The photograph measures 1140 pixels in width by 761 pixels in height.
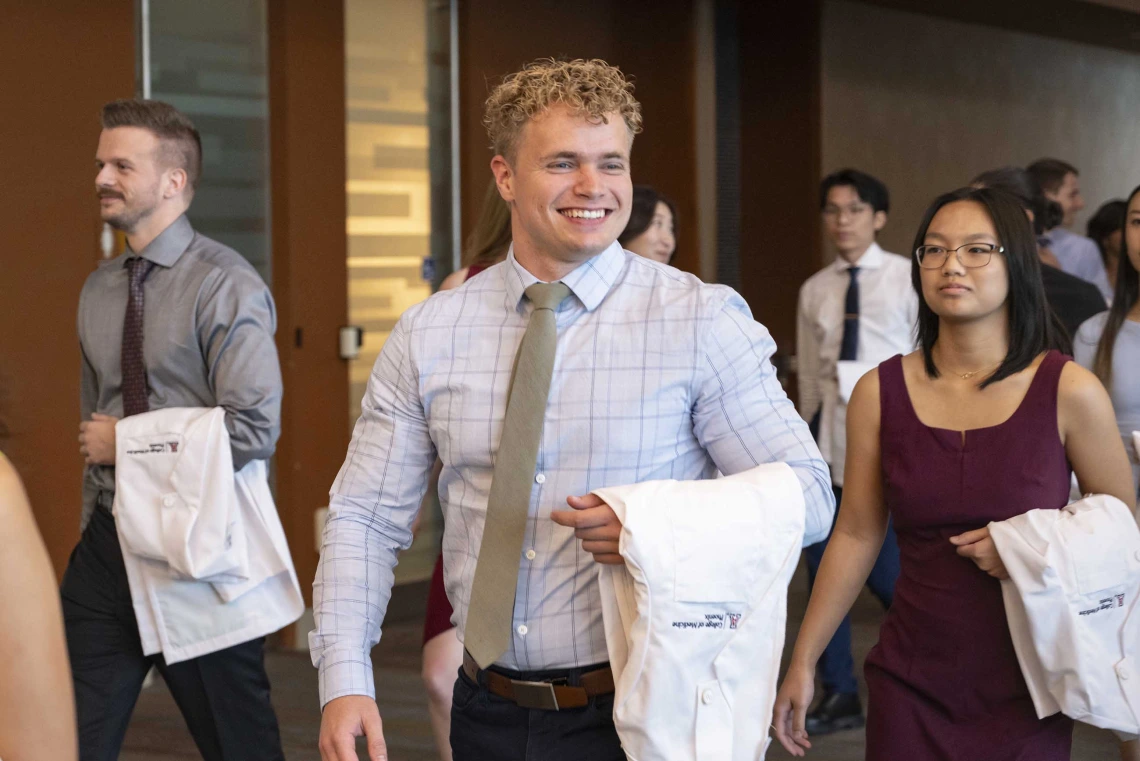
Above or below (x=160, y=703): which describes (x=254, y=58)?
above

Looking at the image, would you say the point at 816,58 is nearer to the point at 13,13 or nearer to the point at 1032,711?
the point at 13,13

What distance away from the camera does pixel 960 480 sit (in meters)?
2.38

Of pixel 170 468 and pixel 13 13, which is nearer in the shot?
pixel 170 468

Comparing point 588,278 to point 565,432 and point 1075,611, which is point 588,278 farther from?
point 1075,611

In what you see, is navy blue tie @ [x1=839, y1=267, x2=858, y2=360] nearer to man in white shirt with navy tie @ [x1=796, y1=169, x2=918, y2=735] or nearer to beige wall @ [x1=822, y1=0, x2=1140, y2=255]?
man in white shirt with navy tie @ [x1=796, y1=169, x2=918, y2=735]

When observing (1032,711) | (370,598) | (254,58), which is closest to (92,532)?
(370,598)

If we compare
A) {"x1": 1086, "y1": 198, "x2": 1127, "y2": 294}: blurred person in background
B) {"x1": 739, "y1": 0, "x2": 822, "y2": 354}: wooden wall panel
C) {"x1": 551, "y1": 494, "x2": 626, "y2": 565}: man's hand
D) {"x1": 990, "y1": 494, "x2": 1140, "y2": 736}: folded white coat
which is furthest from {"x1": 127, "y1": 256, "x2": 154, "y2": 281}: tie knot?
{"x1": 739, "y1": 0, "x2": 822, "y2": 354}: wooden wall panel

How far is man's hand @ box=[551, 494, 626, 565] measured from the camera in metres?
1.71

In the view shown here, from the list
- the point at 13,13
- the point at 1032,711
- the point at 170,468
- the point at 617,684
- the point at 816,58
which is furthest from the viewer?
the point at 816,58

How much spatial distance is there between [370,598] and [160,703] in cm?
334

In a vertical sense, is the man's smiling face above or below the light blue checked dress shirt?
above

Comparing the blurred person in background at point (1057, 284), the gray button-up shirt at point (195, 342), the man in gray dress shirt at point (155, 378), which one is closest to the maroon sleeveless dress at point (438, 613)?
the man in gray dress shirt at point (155, 378)

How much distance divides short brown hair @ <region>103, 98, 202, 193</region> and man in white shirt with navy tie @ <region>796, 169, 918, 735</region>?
2.14m

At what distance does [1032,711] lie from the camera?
2.32 meters
